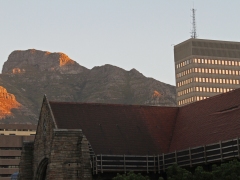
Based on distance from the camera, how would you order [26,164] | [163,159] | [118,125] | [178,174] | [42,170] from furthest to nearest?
[26,164] → [118,125] → [42,170] → [163,159] → [178,174]

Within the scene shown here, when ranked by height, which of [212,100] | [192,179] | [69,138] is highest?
[212,100]

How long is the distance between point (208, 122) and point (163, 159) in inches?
220

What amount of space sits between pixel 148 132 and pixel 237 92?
10.2 m

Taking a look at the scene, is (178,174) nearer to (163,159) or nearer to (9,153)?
(163,159)

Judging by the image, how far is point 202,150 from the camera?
5234 centimetres

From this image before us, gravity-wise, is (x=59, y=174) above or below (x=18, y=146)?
below

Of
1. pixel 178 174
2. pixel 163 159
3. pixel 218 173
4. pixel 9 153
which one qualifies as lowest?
pixel 218 173

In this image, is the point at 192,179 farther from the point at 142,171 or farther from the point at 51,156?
the point at 51,156

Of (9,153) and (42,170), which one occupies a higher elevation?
(9,153)

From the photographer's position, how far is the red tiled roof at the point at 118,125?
195ft

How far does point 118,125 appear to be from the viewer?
6203cm

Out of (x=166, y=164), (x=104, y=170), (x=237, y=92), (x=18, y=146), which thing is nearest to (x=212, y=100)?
(x=237, y=92)

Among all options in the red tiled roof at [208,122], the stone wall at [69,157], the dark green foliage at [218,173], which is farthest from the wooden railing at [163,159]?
the dark green foliage at [218,173]

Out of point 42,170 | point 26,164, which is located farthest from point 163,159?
point 26,164
